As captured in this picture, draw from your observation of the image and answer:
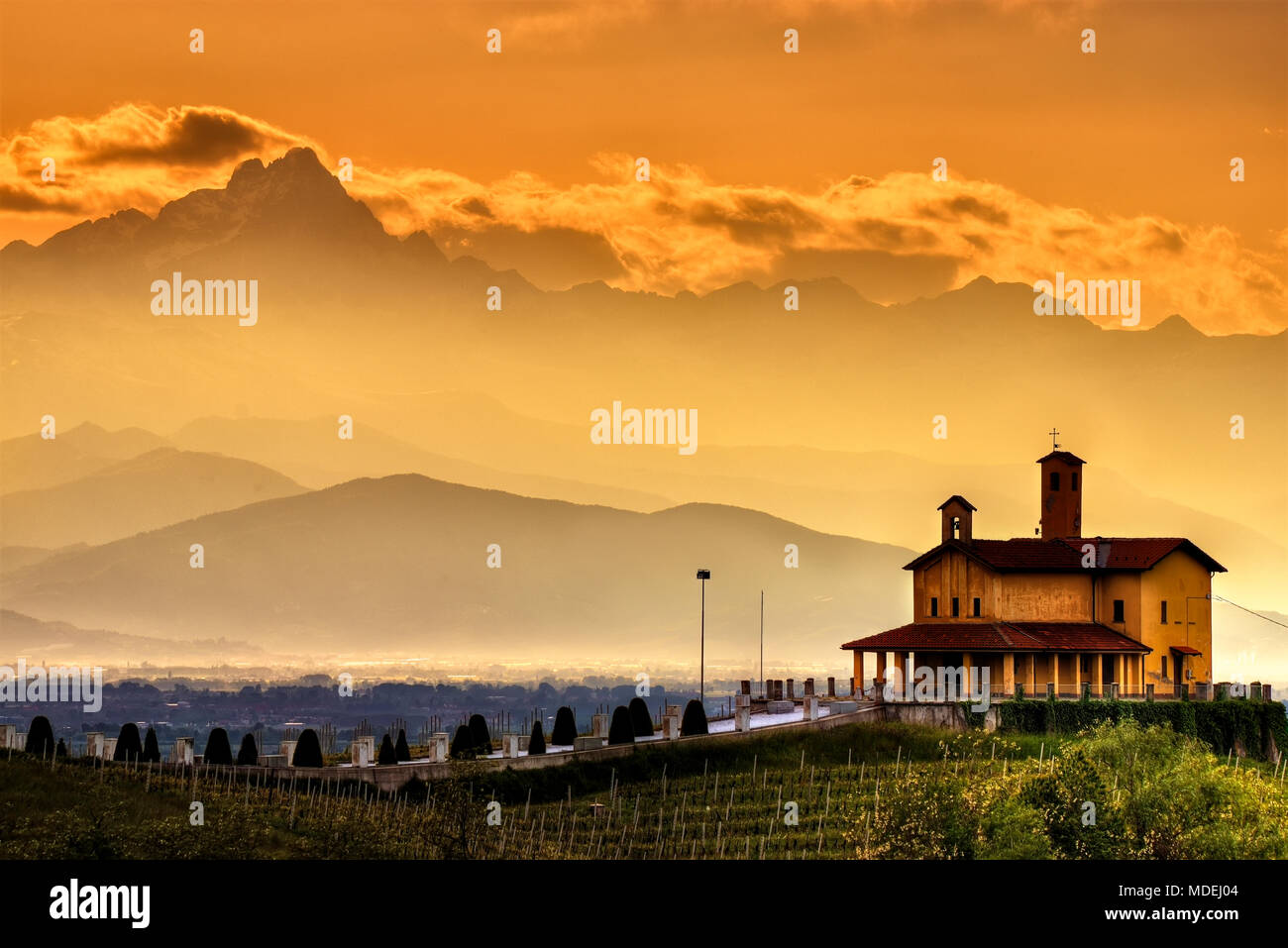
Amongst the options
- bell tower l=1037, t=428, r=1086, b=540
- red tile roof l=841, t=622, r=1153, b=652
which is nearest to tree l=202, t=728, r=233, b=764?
red tile roof l=841, t=622, r=1153, b=652

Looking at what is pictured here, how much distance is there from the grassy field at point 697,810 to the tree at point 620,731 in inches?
51.4

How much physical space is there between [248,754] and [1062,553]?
44.9 m

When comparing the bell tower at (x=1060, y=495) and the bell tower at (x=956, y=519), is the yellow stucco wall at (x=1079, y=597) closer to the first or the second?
the bell tower at (x=956, y=519)

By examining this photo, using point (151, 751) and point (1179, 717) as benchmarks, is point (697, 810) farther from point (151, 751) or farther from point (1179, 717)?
point (1179, 717)

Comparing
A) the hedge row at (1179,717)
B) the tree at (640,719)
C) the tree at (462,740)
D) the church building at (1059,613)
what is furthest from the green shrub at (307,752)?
the hedge row at (1179,717)

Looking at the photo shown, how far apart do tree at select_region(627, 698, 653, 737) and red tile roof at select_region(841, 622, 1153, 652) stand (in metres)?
13.8

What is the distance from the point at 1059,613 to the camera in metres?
90.9
